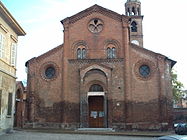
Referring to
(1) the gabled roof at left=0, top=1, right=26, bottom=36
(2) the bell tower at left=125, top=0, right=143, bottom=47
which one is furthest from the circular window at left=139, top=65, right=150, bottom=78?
(2) the bell tower at left=125, top=0, right=143, bottom=47

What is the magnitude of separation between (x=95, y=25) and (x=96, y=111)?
30.2ft

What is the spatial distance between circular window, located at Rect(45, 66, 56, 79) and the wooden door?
15.3ft

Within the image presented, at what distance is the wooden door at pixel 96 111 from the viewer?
90.9ft

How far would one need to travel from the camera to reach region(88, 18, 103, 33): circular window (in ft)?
97.5

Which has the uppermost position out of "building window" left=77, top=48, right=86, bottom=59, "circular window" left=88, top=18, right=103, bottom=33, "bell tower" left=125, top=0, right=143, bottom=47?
"bell tower" left=125, top=0, right=143, bottom=47

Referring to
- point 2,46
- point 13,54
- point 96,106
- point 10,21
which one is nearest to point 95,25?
point 96,106

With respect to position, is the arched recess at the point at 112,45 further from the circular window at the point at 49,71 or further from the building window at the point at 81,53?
the circular window at the point at 49,71

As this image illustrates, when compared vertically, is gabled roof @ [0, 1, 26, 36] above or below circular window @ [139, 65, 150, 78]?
above

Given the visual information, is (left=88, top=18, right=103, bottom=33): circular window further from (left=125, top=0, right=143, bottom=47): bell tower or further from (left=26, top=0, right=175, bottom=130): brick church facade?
(left=125, top=0, right=143, bottom=47): bell tower

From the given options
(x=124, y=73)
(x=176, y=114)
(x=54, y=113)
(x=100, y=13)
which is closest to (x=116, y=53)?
(x=124, y=73)

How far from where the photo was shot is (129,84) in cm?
2728

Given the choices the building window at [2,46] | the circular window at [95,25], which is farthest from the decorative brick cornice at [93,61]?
the building window at [2,46]

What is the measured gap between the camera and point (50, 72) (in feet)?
96.5

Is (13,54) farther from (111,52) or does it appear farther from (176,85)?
(176,85)
